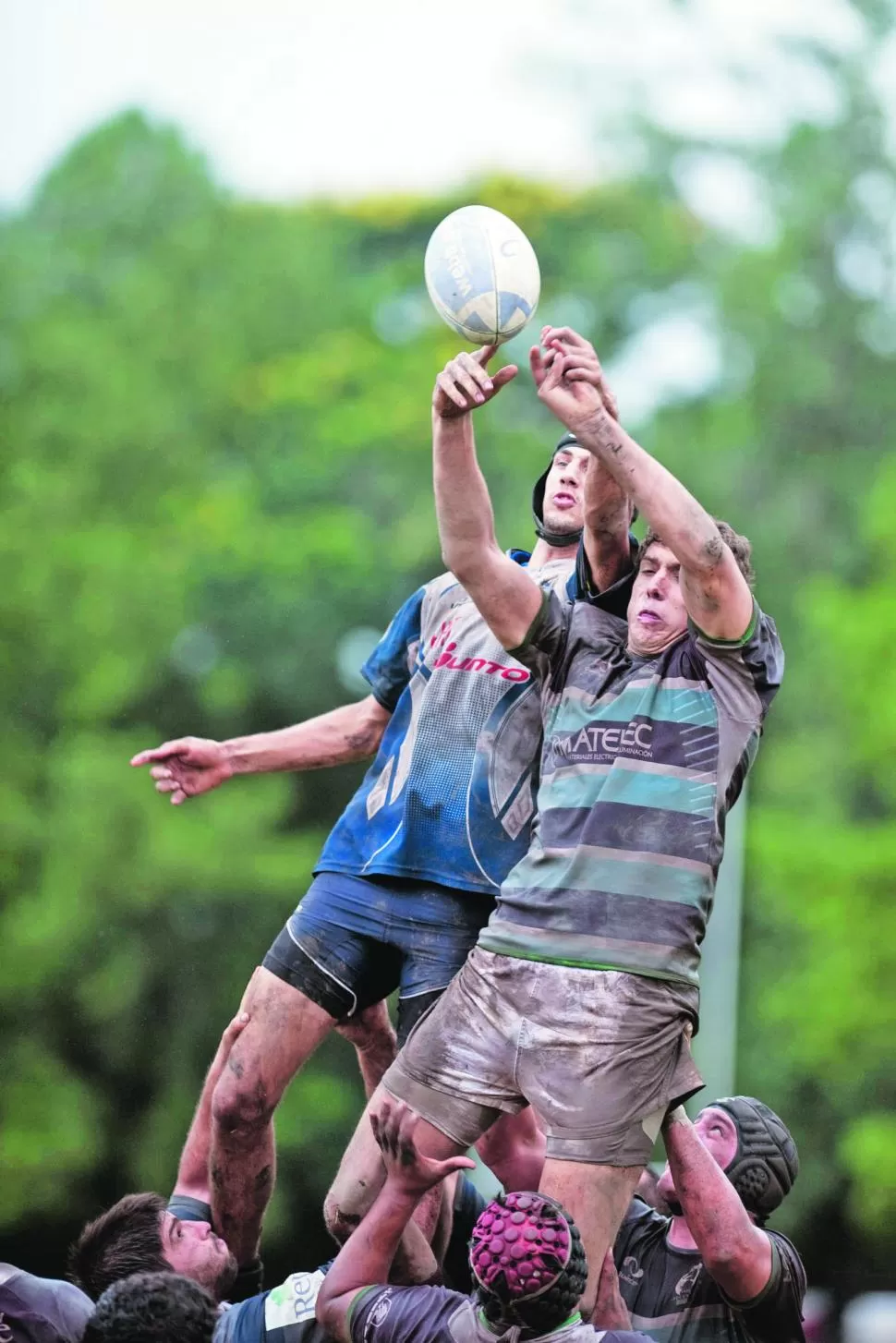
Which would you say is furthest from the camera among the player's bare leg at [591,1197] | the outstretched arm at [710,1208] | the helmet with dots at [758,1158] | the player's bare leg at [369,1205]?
the helmet with dots at [758,1158]

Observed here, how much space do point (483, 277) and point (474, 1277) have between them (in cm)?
232

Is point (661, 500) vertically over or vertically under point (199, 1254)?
over

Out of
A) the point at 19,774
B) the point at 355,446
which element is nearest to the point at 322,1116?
the point at 19,774

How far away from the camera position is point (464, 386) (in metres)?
Result: 4.23

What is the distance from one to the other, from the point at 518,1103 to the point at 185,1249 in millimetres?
1179

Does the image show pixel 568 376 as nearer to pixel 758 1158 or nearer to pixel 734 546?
pixel 734 546

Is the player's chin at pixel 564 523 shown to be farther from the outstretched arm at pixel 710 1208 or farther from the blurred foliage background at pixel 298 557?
the blurred foliage background at pixel 298 557

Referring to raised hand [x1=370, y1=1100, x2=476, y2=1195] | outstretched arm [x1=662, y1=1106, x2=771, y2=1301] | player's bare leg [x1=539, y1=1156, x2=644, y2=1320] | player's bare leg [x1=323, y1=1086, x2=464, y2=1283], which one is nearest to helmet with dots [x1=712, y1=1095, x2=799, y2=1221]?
outstretched arm [x1=662, y1=1106, x2=771, y2=1301]

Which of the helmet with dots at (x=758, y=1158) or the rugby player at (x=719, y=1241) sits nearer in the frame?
the rugby player at (x=719, y=1241)

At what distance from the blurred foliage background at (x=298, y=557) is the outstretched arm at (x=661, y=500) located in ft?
45.2

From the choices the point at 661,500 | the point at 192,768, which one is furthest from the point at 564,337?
the point at 192,768

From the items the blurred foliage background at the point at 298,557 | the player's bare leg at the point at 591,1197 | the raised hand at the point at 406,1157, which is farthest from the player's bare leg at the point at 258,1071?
the blurred foliage background at the point at 298,557

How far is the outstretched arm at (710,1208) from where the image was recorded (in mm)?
4227

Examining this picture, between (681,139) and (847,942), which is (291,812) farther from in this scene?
(681,139)
